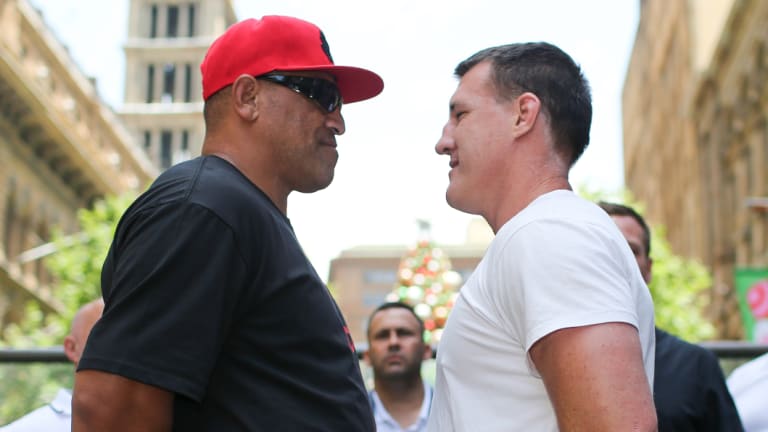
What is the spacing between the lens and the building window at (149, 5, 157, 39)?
3720 inches

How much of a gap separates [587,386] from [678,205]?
→ 51.7m

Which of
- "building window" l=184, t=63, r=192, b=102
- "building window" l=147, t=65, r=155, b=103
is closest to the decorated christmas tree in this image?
"building window" l=184, t=63, r=192, b=102

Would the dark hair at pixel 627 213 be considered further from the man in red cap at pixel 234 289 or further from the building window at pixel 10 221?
the building window at pixel 10 221

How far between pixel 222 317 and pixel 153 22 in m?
95.0

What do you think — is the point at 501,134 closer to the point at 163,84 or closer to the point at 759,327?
the point at 759,327

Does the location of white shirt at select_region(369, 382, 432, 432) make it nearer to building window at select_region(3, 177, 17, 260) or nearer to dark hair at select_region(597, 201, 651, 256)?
dark hair at select_region(597, 201, 651, 256)

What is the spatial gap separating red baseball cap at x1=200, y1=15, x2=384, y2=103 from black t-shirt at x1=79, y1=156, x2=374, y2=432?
334 mm

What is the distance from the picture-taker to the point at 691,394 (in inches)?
178

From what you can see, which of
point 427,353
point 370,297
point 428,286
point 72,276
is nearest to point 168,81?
point 370,297

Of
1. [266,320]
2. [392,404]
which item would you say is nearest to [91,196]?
[392,404]

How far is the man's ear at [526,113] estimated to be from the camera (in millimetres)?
2904

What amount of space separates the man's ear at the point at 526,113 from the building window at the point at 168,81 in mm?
90216

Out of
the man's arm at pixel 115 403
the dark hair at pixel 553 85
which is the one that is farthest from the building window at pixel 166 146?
the man's arm at pixel 115 403

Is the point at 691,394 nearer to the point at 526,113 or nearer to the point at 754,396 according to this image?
the point at 754,396
